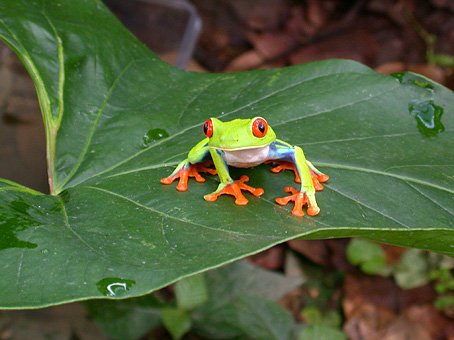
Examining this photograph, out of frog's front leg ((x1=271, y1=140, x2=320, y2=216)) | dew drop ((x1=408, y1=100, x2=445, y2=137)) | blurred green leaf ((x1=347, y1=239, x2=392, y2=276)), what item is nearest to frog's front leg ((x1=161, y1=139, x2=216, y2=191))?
frog's front leg ((x1=271, y1=140, x2=320, y2=216))

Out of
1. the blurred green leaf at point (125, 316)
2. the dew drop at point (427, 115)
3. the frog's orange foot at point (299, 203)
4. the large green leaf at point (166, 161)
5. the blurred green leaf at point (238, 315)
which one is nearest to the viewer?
the large green leaf at point (166, 161)

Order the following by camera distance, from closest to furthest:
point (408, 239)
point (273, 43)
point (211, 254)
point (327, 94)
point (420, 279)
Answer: point (211, 254), point (408, 239), point (327, 94), point (420, 279), point (273, 43)

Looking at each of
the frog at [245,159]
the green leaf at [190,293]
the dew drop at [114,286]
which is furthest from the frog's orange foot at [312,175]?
the green leaf at [190,293]

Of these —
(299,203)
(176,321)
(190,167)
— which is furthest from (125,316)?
(299,203)

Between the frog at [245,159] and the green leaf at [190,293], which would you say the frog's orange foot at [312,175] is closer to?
the frog at [245,159]

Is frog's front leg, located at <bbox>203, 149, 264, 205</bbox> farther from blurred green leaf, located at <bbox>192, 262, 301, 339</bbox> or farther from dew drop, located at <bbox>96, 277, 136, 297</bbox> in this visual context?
blurred green leaf, located at <bbox>192, 262, 301, 339</bbox>

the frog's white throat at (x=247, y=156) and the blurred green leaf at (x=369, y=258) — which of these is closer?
the frog's white throat at (x=247, y=156)

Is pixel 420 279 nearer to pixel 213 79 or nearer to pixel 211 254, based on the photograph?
pixel 213 79

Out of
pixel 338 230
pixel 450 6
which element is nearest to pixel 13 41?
pixel 338 230
